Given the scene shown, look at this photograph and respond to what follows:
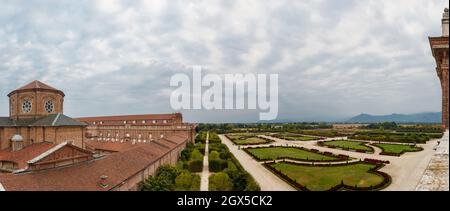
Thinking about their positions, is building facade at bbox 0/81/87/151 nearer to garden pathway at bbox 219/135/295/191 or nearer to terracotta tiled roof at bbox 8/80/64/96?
terracotta tiled roof at bbox 8/80/64/96

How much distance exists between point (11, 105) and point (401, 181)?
29187mm

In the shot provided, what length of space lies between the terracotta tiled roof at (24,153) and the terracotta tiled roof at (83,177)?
3877 millimetres

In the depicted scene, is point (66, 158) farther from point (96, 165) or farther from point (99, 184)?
point (99, 184)

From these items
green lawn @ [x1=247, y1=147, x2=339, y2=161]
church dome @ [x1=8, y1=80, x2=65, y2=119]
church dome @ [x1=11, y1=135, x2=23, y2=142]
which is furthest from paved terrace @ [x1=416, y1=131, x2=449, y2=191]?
church dome @ [x1=8, y1=80, x2=65, y2=119]

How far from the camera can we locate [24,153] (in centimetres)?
1942

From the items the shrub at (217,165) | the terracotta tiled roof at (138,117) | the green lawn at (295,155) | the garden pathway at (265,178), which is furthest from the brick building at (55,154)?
the terracotta tiled roof at (138,117)

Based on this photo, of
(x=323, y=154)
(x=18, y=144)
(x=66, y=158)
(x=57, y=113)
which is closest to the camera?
(x=66, y=158)

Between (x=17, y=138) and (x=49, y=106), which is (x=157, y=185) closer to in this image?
(x=17, y=138)

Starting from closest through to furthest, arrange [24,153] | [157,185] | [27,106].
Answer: [157,185] → [24,153] → [27,106]

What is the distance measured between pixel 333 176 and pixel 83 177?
1589 cm

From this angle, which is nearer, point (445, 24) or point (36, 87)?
point (445, 24)

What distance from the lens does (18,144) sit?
21.4m

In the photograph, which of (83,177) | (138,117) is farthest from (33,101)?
(138,117)
